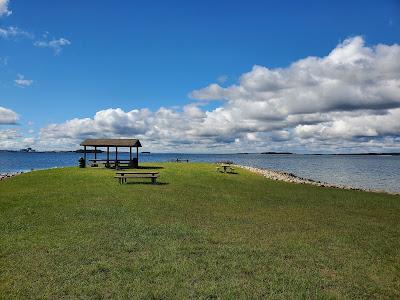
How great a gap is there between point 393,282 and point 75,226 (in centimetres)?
987

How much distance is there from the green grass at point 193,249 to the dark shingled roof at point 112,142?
2769cm

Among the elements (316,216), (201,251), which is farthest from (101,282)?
(316,216)

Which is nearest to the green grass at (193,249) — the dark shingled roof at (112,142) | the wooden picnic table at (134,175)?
the wooden picnic table at (134,175)

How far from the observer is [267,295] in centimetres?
732

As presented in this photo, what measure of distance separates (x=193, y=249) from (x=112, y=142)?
129 feet

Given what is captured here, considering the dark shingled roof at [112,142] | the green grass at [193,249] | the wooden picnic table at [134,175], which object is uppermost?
the dark shingled roof at [112,142]

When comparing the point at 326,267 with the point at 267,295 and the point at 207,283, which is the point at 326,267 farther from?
the point at 207,283

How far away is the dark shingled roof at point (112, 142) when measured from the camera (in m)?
46.5

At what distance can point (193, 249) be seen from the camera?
10.2 m

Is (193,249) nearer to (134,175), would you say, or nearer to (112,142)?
(134,175)

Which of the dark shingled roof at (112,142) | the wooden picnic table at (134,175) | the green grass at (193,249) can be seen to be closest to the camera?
the green grass at (193,249)

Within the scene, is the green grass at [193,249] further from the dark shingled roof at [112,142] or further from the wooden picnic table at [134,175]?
the dark shingled roof at [112,142]

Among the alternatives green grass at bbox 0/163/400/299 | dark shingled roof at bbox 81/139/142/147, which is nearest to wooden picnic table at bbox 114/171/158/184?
green grass at bbox 0/163/400/299

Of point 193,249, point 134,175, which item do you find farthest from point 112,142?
point 193,249
